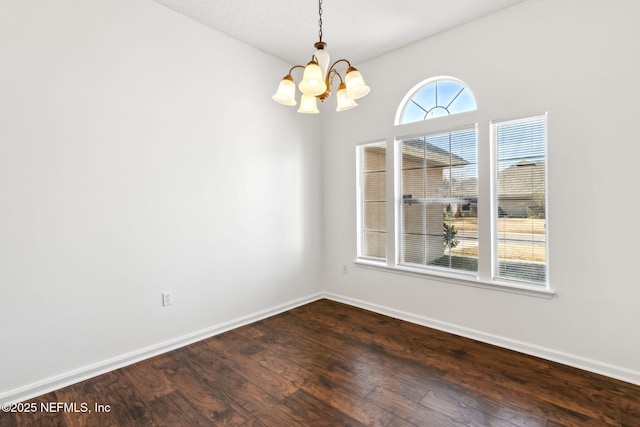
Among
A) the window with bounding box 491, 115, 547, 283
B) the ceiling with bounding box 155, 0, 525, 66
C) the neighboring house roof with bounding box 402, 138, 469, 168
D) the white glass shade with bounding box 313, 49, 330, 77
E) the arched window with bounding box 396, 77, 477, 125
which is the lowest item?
the window with bounding box 491, 115, 547, 283

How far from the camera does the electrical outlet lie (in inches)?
107

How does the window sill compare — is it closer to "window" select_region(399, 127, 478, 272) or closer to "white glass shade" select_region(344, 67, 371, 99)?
"window" select_region(399, 127, 478, 272)

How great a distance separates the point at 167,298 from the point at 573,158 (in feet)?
11.5

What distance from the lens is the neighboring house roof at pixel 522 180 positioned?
262 centimetres

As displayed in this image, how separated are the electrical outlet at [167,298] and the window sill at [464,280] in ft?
6.77

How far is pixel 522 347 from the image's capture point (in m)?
2.65

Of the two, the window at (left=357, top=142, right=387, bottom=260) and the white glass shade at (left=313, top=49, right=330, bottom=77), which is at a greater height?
the white glass shade at (left=313, top=49, right=330, bottom=77)

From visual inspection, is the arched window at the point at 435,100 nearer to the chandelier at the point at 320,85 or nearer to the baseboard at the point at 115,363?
the chandelier at the point at 320,85

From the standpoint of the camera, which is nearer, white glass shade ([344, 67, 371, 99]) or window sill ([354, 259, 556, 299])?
white glass shade ([344, 67, 371, 99])

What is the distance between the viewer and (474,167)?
117 inches

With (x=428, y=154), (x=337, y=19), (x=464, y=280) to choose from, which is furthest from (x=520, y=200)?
(x=337, y=19)

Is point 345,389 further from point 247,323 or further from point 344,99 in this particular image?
point 344,99

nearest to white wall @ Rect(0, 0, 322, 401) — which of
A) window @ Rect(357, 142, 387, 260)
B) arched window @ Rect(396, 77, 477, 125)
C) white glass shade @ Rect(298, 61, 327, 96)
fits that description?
window @ Rect(357, 142, 387, 260)

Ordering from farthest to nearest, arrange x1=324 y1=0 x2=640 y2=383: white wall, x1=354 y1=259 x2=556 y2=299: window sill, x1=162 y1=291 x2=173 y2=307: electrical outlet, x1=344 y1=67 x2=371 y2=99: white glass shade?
x1=162 y1=291 x2=173 y2=307: electrical outlet → x1=354 y1=259 x2=556 y2=299: window sill → x1=324 y1=0 x2=640 y2=383: white wall → x1=344 y1=67 x2=371 y2=99: white glass shade
